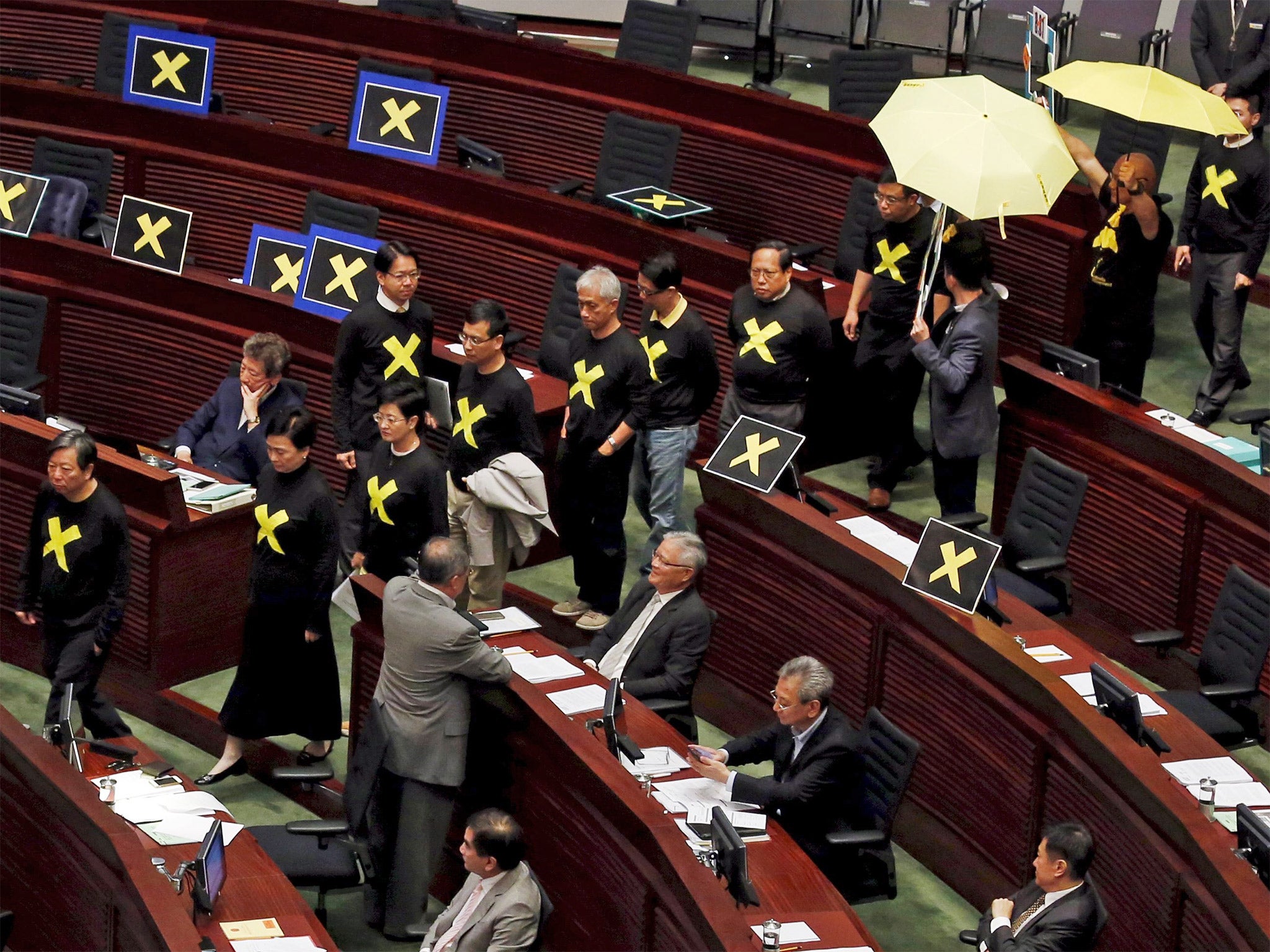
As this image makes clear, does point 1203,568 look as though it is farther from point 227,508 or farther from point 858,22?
point 858,22

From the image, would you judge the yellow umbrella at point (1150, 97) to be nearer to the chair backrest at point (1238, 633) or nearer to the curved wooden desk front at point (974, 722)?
the chair backrest at point (1238, 633)

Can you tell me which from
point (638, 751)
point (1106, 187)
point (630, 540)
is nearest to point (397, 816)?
point (638, 751)

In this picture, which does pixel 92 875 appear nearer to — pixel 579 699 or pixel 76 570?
pixel 76 570

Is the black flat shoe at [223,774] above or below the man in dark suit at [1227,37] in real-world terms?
below

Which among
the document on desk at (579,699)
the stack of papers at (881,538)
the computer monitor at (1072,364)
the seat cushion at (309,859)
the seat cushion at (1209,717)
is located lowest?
the seat cushion at (309,859)

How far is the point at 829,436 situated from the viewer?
8305 millimetres

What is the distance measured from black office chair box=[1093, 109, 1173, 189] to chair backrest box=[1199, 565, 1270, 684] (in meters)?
3.00

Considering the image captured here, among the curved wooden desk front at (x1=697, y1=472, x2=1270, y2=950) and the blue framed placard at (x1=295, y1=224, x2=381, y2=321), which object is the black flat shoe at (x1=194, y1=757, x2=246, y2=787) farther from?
the blue framed placard at (x1=295, y1=224, x2=381, y2=321)

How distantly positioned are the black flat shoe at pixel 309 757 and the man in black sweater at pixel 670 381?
52.4 inches

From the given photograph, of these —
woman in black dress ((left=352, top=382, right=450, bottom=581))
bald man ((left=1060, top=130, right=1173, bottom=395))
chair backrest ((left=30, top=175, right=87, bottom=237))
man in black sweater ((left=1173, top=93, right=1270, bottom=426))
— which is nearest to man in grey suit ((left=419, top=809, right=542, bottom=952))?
woman in black dress ((left=352, top=382, right=450, bottom=581))

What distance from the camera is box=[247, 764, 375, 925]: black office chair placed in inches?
231

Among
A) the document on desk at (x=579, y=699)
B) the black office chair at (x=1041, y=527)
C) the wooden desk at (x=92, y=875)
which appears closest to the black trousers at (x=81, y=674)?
the wooden desk at (x=92, y=875)

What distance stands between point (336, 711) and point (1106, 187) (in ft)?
11.8

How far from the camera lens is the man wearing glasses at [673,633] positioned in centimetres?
617
